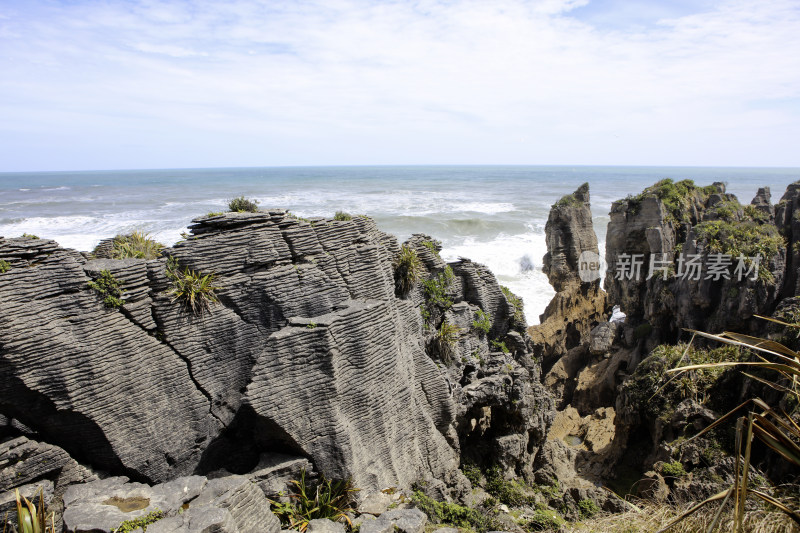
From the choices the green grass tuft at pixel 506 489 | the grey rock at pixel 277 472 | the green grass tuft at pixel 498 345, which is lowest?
the green grass tuft at pixel 506 489

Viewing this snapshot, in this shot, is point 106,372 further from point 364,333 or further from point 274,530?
point 364,333

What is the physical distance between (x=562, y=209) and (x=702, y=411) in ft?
50.0

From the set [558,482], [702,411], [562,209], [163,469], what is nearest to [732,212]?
[562,209]

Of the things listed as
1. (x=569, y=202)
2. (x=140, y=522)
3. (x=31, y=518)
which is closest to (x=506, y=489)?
(x=140, y=522)

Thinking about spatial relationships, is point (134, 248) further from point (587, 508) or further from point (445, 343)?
point (587, 508)

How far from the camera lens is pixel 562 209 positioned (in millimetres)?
29156

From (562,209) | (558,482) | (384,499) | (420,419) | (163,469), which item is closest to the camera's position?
(163,469)

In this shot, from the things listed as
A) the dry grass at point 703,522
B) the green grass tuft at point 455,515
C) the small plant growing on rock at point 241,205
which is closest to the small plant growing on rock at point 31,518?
the green grass tuft at point 455,515

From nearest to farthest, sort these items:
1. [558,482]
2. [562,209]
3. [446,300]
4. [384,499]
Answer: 1. [384,499]
2. [446,300]
3. [558,482]
4. [562,209]

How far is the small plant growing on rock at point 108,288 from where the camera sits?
9.62 m

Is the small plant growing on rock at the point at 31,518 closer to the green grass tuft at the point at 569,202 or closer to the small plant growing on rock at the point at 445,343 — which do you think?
the small plant growing on rock at the point at 445,343

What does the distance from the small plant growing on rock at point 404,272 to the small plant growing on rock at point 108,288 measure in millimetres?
7148

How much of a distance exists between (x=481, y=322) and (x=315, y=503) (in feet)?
25.5

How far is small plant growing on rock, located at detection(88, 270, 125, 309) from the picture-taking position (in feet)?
31.6
